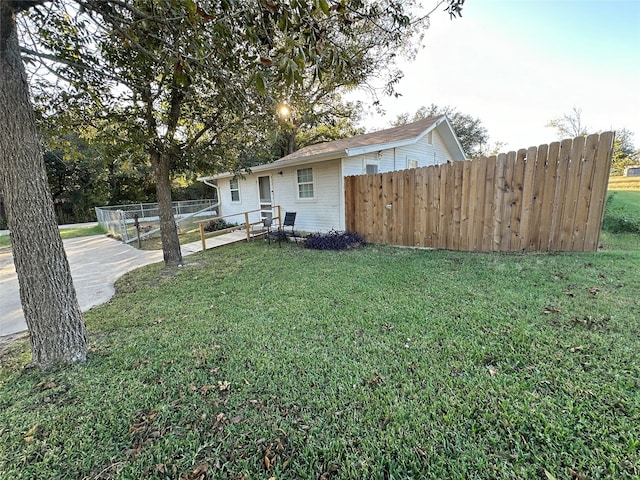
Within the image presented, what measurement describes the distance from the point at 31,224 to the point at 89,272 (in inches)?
195

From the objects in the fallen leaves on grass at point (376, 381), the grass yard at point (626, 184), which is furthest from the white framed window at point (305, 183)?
the grass yard at point (626, 184)

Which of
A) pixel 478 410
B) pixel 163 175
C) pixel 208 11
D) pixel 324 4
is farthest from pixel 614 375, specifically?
pixel 163 175

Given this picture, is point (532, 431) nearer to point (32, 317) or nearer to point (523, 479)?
point (523, 479)

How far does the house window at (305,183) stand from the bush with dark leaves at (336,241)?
7.21ft

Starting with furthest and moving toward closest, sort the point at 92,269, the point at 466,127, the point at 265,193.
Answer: the point at 466,127 < the point at 265,193 < the point at 92,269

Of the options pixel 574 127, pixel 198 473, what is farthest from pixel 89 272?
pixel 574 127

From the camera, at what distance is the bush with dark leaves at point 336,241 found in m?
7.45

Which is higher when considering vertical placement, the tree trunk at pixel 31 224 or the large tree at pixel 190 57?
the large tree at pixel 190 57

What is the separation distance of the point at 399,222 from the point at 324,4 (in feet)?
19.8

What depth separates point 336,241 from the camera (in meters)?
7.54

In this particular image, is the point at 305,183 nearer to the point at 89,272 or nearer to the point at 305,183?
the point at 305,183

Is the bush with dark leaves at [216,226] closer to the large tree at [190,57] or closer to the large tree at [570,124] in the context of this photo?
the large tree at [190,57]

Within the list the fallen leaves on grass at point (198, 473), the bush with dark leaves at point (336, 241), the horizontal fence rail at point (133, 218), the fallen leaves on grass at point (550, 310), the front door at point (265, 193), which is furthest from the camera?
the front door at point (265, 193)

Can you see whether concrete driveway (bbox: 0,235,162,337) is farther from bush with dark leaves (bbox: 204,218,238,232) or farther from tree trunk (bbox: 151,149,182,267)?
bush with dark leaves (bbox: 204,218,238,232)
